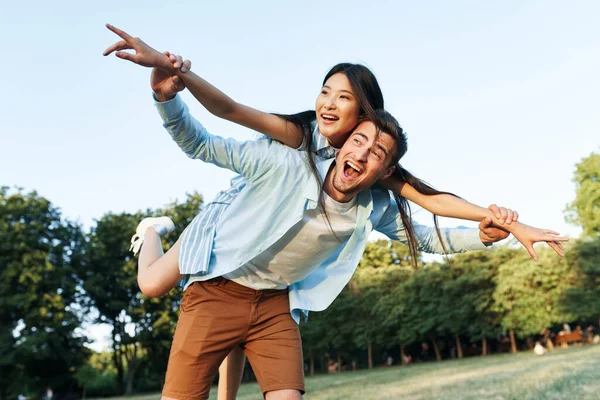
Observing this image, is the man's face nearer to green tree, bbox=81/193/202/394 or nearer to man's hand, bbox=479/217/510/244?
man's hand, bbox=479/217/510/244

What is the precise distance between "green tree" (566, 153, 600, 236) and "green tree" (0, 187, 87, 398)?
105 ft

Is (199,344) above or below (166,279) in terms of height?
below

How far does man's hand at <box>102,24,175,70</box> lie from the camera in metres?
2.43

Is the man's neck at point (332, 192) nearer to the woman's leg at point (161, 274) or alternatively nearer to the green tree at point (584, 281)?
the woman's leg at point (161, 274)

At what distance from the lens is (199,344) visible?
121 inches

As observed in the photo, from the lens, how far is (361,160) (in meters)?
2.99

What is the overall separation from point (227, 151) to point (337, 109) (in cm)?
63

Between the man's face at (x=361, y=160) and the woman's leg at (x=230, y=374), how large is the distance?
3.93 feet

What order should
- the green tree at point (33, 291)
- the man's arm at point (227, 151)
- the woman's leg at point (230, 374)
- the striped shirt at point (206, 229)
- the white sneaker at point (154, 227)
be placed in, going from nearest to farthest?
the man's arm at point (227, 151) → the striped shirt at point (206, 229) → the woman's leg at point (230, 374) → the white sneaker at point (154, 227) → the green tree at point (33, 291)

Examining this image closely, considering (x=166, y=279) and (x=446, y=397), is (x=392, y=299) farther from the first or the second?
(x=166, y=279)

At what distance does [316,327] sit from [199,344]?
32392 mm

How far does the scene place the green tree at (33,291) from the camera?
25.3 m

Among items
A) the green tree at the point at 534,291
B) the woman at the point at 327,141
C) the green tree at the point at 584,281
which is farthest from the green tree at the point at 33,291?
the woman at the point at 327,141

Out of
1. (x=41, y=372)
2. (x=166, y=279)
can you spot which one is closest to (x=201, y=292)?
(x=166, y=279)
